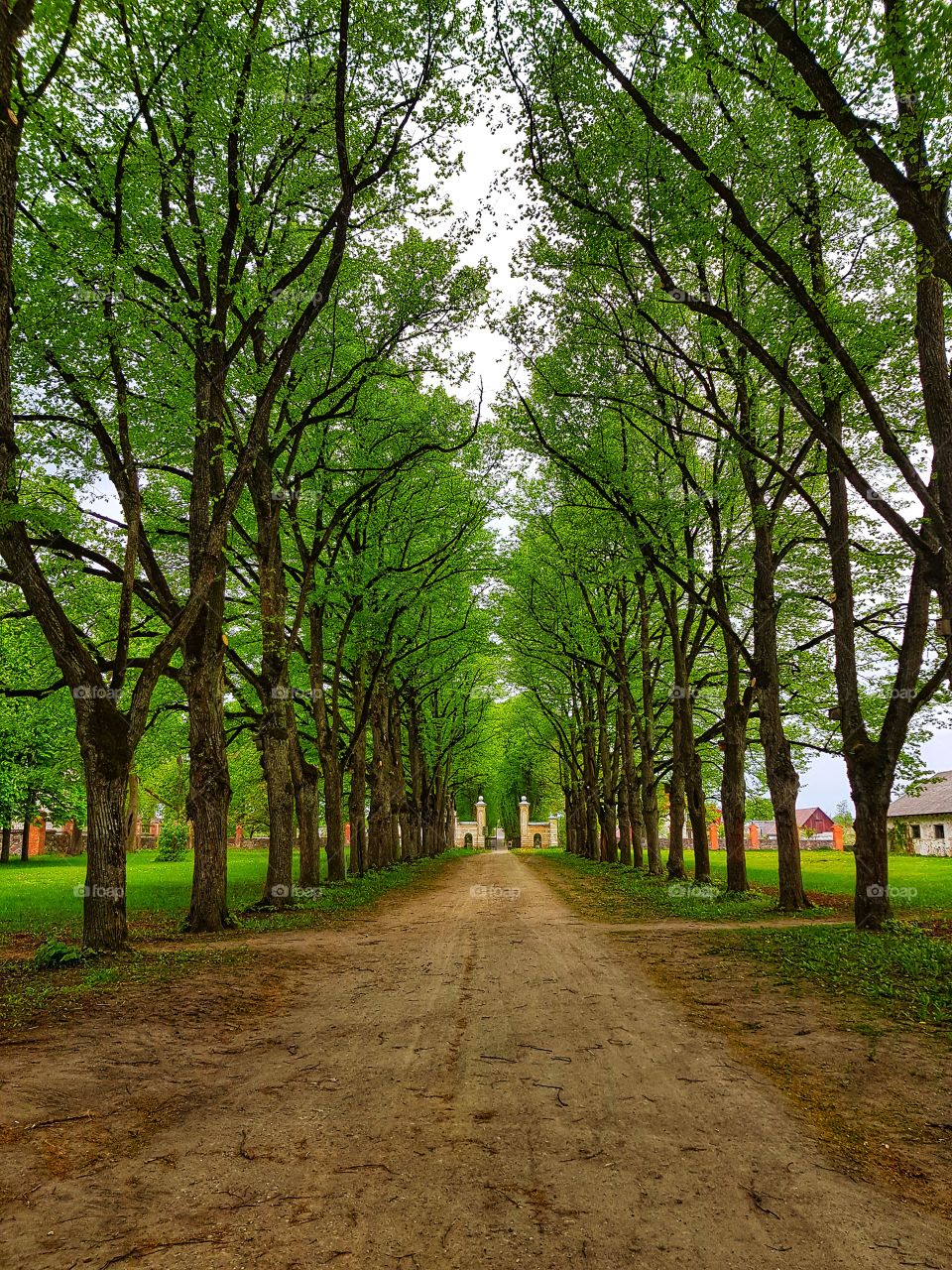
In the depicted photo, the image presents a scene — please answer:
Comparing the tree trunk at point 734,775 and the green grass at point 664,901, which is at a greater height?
the tree trunk at point 734,775

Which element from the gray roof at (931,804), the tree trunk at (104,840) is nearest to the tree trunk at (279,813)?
the tree trunk at (104,840)

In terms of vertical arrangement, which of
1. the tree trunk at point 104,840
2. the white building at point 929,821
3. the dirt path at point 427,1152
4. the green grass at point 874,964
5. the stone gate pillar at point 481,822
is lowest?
the stone gate pillar at point 481,822

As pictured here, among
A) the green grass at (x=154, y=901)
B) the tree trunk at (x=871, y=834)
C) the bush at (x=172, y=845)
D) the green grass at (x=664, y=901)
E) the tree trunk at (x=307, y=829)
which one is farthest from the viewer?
the bush at (x=172, y=845)

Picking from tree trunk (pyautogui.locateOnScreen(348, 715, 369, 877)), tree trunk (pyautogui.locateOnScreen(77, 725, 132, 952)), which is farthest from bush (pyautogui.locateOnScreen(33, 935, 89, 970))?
tree trunk (pyautogui.locateOnScreen(348, 715, 369, 877))

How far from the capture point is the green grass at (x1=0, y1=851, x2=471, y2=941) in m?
13.0

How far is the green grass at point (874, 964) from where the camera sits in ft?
21.8

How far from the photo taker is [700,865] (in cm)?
1989

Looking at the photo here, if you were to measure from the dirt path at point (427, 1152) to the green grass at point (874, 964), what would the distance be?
82.0 inches

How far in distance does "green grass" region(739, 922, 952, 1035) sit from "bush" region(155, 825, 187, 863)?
36386 millimetres

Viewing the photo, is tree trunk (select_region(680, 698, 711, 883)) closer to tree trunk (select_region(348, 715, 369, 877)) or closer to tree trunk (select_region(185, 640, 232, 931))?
tree trunk (select_region(348, 715, 369, 877))

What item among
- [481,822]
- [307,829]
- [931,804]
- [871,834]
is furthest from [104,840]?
[481,822]

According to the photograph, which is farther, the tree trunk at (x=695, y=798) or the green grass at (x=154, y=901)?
the tree trunk at (x=695, y=798)

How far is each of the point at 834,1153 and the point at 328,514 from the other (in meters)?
18.1

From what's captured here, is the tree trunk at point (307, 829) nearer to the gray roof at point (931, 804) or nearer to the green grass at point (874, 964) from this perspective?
the green grass at point (874, 964)
